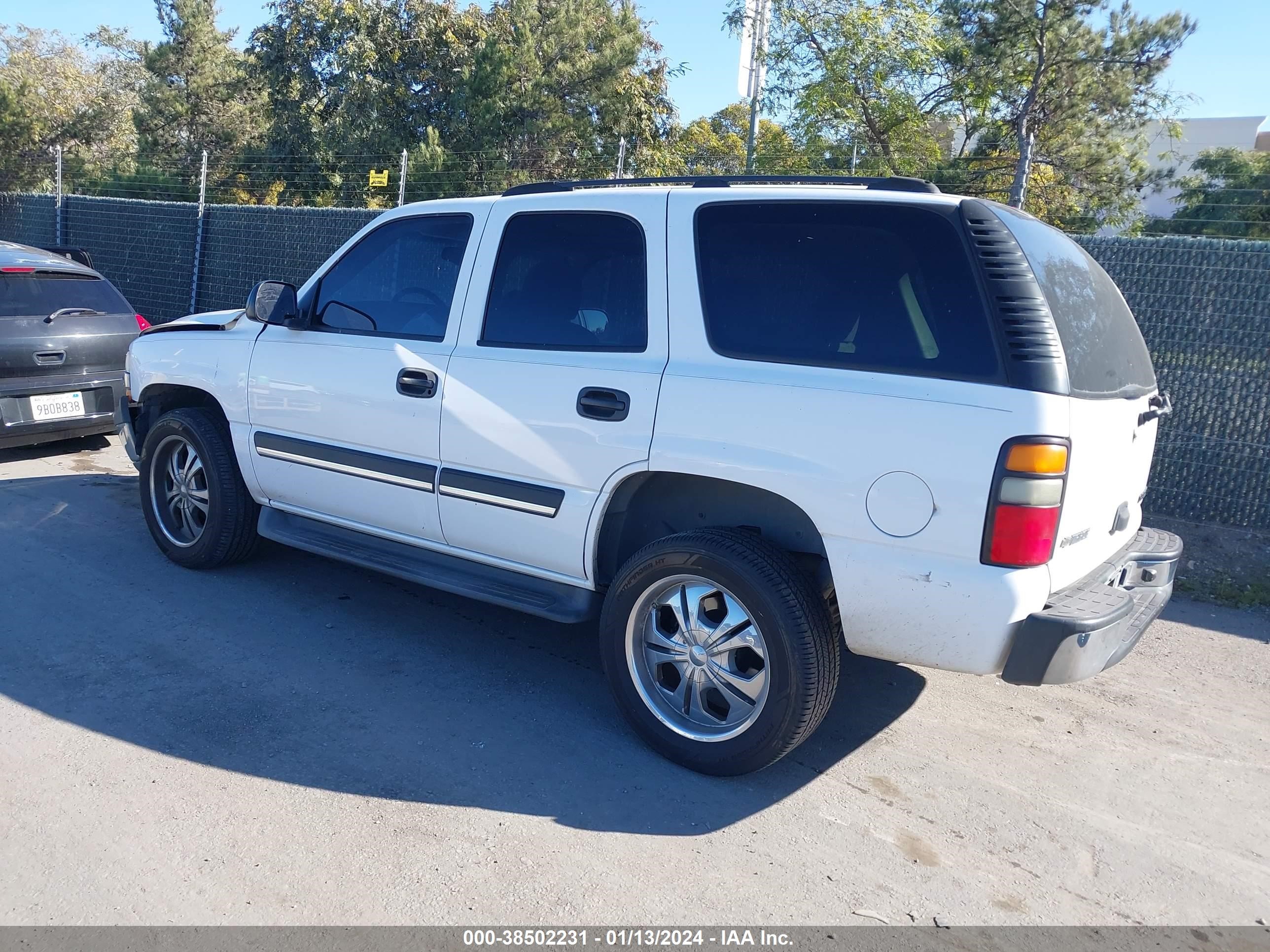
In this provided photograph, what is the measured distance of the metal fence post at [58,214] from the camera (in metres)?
14.4

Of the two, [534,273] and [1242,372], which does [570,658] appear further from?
[1242,372]

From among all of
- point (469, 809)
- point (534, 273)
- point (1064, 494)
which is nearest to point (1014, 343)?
point (1064, 494)

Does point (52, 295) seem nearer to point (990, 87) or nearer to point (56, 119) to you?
point (990, 87)

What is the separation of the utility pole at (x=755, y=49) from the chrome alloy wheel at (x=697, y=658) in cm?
1625

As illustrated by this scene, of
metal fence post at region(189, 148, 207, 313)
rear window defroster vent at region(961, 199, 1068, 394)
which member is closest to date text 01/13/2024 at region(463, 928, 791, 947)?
rear window defroster vent at region(961, 199, 1068, 394)

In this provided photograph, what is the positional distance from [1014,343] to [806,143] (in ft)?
56.0

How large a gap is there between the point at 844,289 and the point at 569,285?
1.19 meters

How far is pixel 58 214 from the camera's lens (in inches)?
575

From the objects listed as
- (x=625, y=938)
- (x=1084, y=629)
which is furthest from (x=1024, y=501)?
(x=625, y=938)

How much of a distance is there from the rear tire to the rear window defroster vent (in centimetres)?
380

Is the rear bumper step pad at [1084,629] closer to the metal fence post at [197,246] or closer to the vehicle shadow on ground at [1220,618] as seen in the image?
the vehicle shadow on ground at [1220,618]

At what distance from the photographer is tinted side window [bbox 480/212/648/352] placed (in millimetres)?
4000

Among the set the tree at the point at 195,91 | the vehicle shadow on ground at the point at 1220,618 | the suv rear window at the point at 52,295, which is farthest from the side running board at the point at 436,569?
the tree at the point at 195,91

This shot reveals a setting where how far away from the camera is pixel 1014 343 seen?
3.16 m
